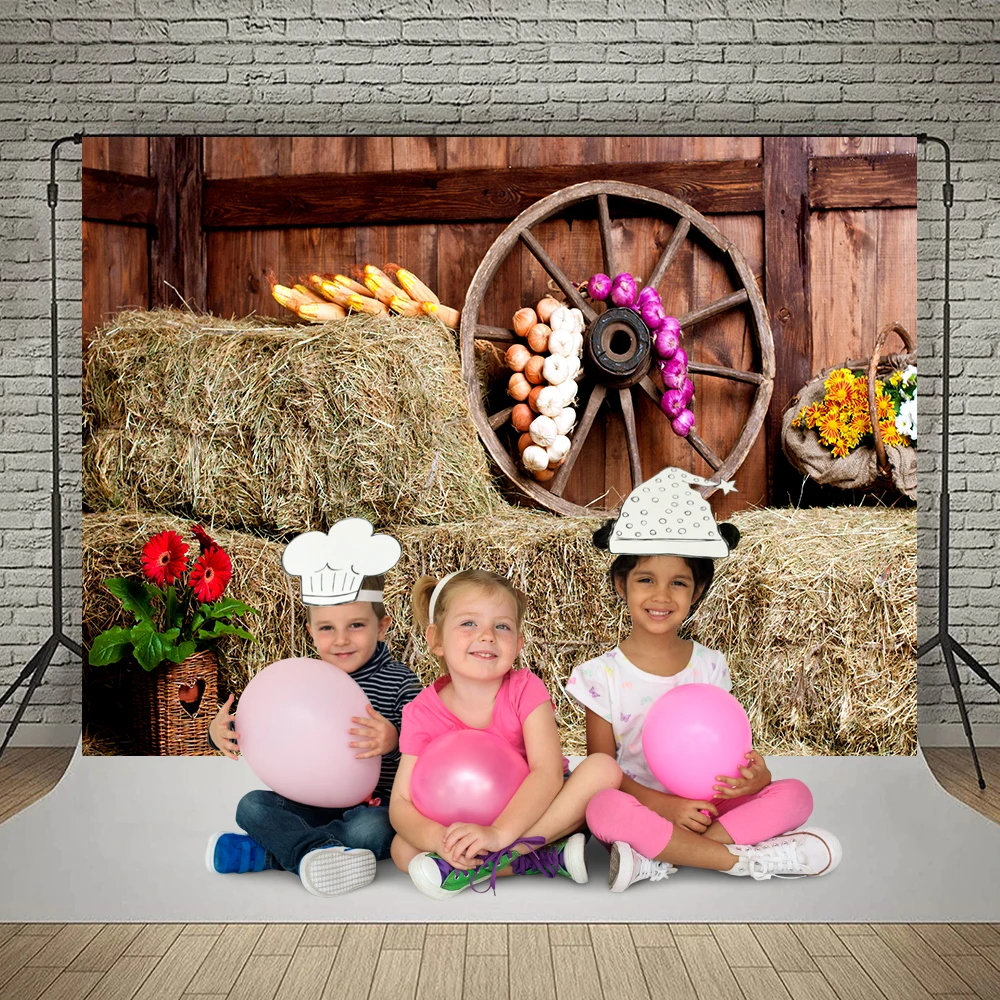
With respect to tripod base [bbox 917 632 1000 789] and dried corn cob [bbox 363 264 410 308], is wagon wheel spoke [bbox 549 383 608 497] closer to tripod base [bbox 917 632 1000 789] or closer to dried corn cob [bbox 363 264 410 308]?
dried corn cob [bbox 363 264 410 308]

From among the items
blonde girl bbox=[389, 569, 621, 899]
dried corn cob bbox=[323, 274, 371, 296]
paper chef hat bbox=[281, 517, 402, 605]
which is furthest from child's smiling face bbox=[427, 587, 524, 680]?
dried corn cob bbox=[323, 274, 371, 296]

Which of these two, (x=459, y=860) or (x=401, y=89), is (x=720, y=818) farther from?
(x=401, y=89)

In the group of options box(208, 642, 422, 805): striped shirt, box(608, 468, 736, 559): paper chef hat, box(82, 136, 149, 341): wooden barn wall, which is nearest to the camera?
box(208, 642, 422, 805): striped shirt

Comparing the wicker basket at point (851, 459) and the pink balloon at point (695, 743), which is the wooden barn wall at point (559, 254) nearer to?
the wicker basket at point (851, 459)

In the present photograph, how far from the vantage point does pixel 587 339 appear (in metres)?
2.76

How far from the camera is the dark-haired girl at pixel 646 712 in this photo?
1942mm

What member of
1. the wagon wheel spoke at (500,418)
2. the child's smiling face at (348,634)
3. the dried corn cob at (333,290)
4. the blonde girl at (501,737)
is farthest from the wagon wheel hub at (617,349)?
the child's smiling face at (348,634)

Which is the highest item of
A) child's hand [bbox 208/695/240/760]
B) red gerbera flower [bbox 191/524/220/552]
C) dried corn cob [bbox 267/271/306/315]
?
dried corn cob [bbox 267/271/306/315]

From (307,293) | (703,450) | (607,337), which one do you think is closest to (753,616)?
(703,450)

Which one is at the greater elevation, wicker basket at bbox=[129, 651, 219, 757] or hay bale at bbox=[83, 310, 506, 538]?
hay bale at bbox=[83, 310, 506, 538]

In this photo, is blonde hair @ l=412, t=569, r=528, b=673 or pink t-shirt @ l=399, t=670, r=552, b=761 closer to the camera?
pink t-shirt @ l=399, t=670, r=552, b=761

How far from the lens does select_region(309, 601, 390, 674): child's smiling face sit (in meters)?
2.38

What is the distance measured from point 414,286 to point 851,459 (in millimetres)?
1226

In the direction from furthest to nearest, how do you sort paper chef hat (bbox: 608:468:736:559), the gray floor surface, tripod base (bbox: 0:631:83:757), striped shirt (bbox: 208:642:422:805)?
tripod base (bbox: 0:631:83:757) → paper chef hat (bbox: 608:468:736:559) → striped shirt (bbox: 208:642:422:805) → the gray floor surface
